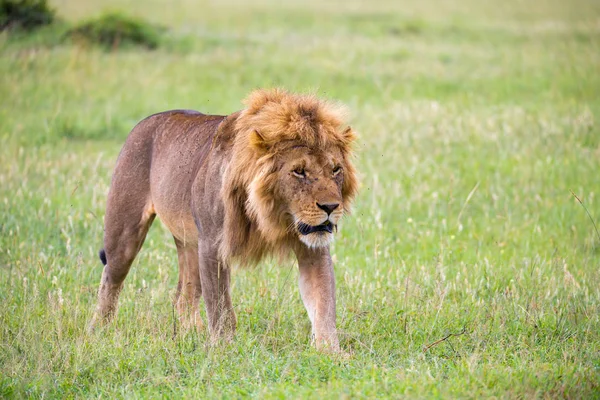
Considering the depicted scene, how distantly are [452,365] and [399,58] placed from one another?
13.7 m

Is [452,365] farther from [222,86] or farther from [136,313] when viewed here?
[222,86]

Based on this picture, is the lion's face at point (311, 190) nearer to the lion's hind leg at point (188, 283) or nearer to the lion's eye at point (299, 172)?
the lion's eye at point (299, 172)

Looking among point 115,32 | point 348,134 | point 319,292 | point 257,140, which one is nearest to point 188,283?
point 319,292

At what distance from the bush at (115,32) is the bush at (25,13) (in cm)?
72

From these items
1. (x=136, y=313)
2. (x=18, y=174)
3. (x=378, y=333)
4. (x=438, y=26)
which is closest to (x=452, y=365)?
(x=378, y=333)

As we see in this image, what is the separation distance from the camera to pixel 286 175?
464cm

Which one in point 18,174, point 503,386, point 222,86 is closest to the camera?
point 503,386

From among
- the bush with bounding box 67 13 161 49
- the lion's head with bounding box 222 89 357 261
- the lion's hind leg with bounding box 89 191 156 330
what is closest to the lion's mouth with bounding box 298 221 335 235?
the lion's head with bounding box 222 89 357 261

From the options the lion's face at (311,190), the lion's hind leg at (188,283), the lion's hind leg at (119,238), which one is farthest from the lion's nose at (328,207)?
the lion's hind leg at (119,238)

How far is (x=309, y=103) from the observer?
4.87 meters

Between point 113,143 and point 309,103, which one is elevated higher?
point 309,103

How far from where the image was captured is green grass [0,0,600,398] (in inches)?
179

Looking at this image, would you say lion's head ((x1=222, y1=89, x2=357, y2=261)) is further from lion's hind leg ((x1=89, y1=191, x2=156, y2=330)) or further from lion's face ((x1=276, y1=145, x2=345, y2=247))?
lion's hind leg ((x1=89, y1=191, x2=156, y2=330))

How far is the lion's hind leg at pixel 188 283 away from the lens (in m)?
5.88
